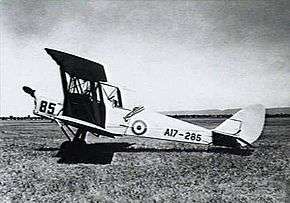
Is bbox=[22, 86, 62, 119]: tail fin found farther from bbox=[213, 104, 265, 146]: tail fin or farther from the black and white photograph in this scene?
bbox=[213, 104, 265, 146]: tail fin

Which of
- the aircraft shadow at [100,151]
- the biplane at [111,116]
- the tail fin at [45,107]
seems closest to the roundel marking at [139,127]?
the biplane at [111,116]

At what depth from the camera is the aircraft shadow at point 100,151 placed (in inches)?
150

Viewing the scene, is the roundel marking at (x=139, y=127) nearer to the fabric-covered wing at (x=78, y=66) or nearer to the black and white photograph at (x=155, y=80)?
the black and white photograph at (x=155, y=80)

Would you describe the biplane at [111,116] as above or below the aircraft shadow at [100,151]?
above

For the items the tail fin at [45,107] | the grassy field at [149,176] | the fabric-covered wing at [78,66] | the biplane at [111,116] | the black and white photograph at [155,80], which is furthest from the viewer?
the tail fin at [45,107]

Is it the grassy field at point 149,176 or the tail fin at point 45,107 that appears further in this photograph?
the tail fin at point 45,107

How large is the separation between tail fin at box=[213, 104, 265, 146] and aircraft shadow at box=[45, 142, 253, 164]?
128 mm

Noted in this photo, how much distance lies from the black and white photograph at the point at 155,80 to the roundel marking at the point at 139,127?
398mm

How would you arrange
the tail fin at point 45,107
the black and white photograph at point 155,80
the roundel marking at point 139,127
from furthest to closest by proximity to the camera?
1. the roundel marking at point 139,127
2. the tail fin at point 45,107
3. the black and white photograph at point 155,80

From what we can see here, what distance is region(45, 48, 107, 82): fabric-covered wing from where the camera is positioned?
11.3 ft

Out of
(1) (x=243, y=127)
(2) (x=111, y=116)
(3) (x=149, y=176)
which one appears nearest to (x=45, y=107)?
(2) (x=111, y=116)

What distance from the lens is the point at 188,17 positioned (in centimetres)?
Result: 329

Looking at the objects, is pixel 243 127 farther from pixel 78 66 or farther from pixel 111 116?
pixel 78 66

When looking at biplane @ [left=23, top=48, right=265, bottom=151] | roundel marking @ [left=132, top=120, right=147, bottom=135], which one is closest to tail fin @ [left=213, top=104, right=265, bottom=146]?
biplane @ [left=23, top=48, right=265, bottom=151]
